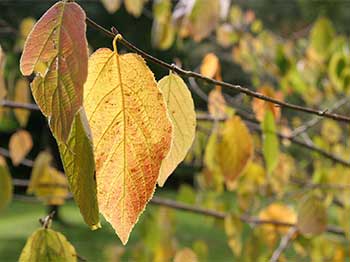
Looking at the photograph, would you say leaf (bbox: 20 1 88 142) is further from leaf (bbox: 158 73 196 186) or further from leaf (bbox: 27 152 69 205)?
leaf (bbox: 27 152 69 205)

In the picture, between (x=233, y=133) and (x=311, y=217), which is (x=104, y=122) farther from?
(x=311, y=217)

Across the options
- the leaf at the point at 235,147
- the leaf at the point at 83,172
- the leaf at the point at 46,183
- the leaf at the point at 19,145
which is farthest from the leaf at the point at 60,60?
the leaf at the point at 19,145

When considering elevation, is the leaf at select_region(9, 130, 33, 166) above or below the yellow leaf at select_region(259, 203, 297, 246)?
above

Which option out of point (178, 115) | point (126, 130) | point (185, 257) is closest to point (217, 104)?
point (185, 257)

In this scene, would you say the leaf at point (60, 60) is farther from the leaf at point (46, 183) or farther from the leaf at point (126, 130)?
the leaf at point (46, 183)

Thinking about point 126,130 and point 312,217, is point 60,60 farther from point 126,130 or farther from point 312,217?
point 312,217

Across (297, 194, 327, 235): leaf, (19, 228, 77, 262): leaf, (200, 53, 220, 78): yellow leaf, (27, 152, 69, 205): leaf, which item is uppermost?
(200, 53, 220, 78): yellow leaf

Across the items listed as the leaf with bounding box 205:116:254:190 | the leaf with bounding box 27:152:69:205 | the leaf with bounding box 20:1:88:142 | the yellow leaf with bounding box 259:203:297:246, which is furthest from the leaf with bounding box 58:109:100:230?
the yellow leaf with bounding box 259:203:297:246
